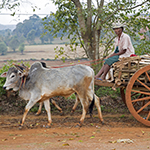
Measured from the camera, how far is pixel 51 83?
5051 mm

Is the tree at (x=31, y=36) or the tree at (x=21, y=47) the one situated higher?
the tree at (x=31, y=36)


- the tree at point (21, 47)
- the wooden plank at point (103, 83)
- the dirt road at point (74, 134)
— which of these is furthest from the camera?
the tree at point (21, 47)

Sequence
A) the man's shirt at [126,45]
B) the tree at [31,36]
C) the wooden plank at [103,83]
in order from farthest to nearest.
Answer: the tree at [31,36] < the man's shirt at [126,45] < the wooden plank at [103,83]

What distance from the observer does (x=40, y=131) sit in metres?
4.85

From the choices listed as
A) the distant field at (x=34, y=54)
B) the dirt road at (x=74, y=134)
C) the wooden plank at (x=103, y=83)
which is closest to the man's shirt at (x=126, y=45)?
the wooden plank at (x=103, y=83)

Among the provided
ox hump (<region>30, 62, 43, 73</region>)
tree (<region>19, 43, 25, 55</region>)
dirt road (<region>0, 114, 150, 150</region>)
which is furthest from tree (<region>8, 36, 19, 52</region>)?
ox hump (<region>30, 62, 43, 73</region>)

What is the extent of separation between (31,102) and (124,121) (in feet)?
8.19

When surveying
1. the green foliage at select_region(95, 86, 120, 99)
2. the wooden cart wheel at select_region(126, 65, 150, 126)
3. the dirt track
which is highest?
the wooden cart wheel at select_region(126, 65, 150, 126)

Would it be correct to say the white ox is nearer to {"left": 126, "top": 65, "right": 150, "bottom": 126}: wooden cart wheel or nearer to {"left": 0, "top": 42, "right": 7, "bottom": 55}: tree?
{"left": 126, "top": 65, "right": 150, "bottom": 126}: wooden cart wheel

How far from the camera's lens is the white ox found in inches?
198

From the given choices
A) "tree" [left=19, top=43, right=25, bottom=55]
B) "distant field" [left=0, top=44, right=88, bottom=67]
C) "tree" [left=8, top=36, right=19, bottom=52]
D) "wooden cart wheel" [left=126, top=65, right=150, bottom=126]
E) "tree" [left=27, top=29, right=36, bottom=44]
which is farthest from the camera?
"tree" [left=27, top=29, right=36, bottom=44]

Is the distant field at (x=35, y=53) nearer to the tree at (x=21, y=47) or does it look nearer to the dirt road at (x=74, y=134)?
the tree at (x=21, y=47)

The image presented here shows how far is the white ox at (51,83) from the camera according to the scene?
5.03 meters

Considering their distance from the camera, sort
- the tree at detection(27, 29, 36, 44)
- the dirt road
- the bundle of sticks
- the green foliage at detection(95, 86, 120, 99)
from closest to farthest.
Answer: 1. the dirt road
2. the bundle of sticks
3. the green foliage at detection(95, 86, 120, 99)
4. the tree at detection(27, 29, 36, 44)
